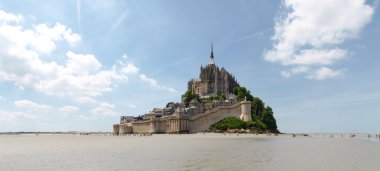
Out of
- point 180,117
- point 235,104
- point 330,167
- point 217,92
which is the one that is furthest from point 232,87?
point 330,167

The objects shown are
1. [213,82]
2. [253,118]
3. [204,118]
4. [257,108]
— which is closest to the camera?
[204,118]

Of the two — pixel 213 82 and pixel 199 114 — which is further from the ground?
pixel 213 82

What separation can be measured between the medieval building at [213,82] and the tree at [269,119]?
19.4 meters

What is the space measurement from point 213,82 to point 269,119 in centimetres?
3049

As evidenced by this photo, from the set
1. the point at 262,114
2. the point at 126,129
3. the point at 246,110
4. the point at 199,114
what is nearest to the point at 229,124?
the point at 246,110

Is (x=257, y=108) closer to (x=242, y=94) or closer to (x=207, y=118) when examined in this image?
(x=242, y=94)

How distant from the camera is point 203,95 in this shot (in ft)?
414

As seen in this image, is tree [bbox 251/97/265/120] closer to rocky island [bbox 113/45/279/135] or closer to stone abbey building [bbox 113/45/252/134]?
rocky island [bbox 113/45/279/135]

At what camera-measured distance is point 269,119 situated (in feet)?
337

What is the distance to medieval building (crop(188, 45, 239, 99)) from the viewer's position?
124 m

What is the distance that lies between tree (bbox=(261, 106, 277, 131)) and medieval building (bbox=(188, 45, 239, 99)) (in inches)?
763

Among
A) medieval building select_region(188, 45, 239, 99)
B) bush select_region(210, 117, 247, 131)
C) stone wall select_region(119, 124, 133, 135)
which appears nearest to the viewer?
bush select_region(210, 117, 247, 131)

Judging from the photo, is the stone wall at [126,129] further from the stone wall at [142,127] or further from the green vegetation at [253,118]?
the green vegetation at [253,118]


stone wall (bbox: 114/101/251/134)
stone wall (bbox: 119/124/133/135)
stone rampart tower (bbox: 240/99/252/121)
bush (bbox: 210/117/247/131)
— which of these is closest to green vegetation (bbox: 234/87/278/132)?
stone rampart tower (bbox: 240/99/252/121)
